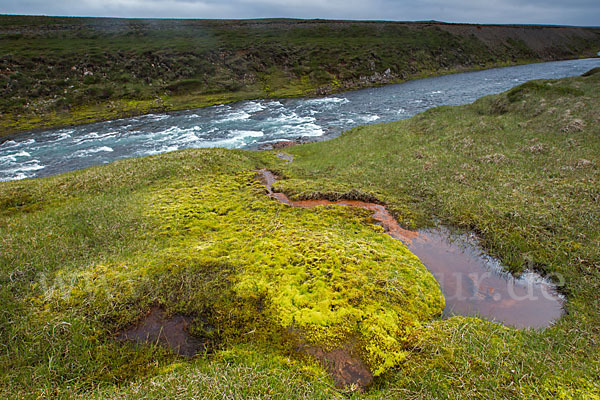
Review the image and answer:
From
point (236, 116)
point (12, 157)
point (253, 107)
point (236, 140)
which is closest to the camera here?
point (12, 157)

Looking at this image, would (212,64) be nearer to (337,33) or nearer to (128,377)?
(337,33)

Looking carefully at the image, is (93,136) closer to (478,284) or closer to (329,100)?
(329,100)

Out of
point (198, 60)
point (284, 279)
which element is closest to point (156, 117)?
point (198, 60)

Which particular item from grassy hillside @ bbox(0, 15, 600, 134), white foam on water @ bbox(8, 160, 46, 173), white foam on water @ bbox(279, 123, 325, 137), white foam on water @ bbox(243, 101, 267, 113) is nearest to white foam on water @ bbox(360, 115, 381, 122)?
white foam on water @ bbox(279, 123, 325, 137)

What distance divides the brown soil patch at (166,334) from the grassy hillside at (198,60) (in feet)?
224

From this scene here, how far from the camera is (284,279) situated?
9.31 metres

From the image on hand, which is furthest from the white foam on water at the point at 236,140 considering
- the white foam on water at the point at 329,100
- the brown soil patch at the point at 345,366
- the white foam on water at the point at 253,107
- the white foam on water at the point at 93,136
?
the brown soil patch at the point at 345,366

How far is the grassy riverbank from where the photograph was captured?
6141mm

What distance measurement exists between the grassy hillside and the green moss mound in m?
66.0

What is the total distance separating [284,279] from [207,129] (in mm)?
46494

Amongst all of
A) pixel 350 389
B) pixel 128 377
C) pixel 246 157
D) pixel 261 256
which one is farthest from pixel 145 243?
pixel 246 157

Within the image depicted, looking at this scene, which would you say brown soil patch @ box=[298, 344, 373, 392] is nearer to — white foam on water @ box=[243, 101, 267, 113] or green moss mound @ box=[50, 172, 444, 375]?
green moss mound @ box=[50, 172, 444, 375]

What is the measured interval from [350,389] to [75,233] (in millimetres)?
12076

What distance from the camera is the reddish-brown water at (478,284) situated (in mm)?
8945
